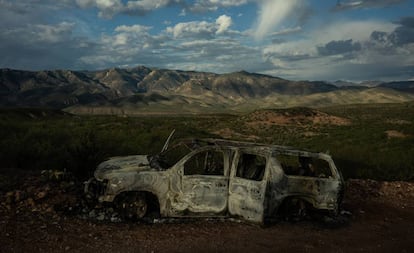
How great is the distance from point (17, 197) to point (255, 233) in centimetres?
508

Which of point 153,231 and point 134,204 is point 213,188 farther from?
point 134,204

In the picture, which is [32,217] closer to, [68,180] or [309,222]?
[68,180]

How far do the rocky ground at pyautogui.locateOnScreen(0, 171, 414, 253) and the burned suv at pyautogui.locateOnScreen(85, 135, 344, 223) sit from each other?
1.06 ft

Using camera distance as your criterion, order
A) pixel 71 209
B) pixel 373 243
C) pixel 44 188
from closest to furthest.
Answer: pixel 373 243 < pixel 71 209 < pixel 44 188

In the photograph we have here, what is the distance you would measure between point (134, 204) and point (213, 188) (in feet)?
5.43

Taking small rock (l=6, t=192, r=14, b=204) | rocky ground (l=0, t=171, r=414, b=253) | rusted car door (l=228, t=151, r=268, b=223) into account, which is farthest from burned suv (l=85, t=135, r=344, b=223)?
small rock (l=6, t=192, r=14, b=204)

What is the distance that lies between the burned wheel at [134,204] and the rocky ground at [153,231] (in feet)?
0.86

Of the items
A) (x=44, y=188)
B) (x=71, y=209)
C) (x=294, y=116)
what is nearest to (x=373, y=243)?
(x=71, y=209)

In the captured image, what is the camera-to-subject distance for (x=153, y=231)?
26.9ft

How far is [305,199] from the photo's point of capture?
932 cm

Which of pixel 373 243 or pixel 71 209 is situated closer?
pixel 373 243

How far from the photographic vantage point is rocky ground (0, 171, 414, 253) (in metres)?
7.42

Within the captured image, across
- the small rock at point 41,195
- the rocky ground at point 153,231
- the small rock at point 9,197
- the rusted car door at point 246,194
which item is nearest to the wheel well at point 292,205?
the rocky ground at point 153,231

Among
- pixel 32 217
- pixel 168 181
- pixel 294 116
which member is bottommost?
pixel 294 116
